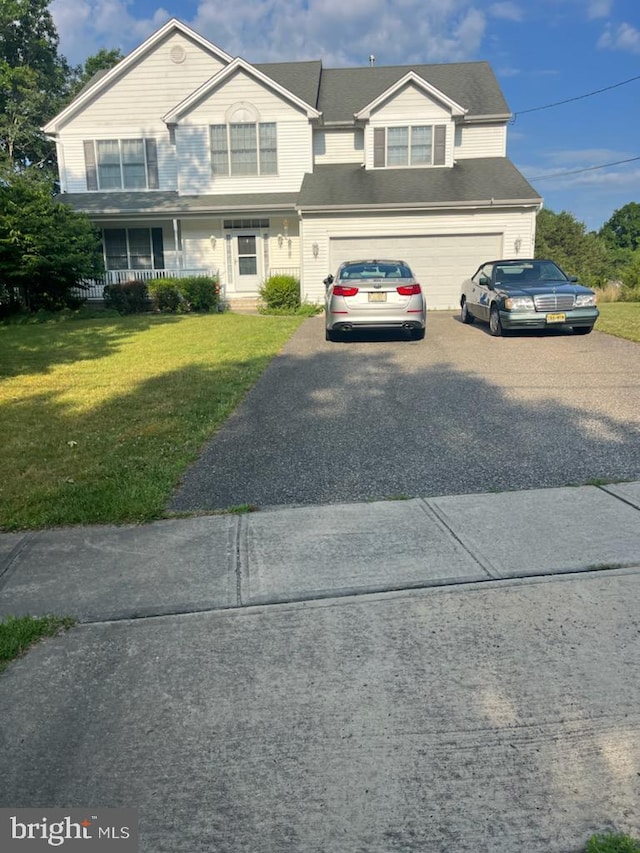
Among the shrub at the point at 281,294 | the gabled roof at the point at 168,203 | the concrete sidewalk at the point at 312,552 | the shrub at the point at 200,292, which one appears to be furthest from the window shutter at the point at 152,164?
the concrete sidewalk at the point at 312,552

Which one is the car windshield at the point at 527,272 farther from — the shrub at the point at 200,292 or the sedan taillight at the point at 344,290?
the shrub at the point at 200,292

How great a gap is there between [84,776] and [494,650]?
5.74 feet

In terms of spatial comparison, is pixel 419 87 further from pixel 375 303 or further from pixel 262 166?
pixel 375 303

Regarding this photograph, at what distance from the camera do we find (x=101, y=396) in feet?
28.1

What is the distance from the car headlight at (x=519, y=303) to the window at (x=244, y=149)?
13531mm

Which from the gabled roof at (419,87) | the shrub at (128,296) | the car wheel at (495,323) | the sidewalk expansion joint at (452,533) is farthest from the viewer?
the gabled roof at (419,87)

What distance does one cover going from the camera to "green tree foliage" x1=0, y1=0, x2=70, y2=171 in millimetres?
40125

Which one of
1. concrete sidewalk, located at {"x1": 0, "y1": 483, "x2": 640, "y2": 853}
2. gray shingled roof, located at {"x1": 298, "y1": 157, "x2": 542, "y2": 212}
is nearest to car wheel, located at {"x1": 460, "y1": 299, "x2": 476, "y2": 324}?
gray shingled roof, located at {"x1": 298, "y1": 157, "x2": 542, "y2": 212}

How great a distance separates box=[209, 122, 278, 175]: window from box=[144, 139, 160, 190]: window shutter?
239 cm

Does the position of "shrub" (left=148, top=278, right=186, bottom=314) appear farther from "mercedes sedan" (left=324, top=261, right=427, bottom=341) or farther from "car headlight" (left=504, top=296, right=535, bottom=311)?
"car headlight" (left=504, top=296, right=535, bottom=311)

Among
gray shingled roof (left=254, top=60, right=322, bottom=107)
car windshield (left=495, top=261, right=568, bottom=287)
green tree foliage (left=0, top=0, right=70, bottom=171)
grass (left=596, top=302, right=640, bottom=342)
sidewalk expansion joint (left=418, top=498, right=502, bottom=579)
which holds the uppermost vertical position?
green tree foliage (left=0, top=0, right=70, bottom=171)

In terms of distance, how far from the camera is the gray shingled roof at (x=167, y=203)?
22.2 m

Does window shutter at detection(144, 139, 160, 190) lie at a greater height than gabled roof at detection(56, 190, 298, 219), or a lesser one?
greater

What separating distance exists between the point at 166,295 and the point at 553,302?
12.4 metres
